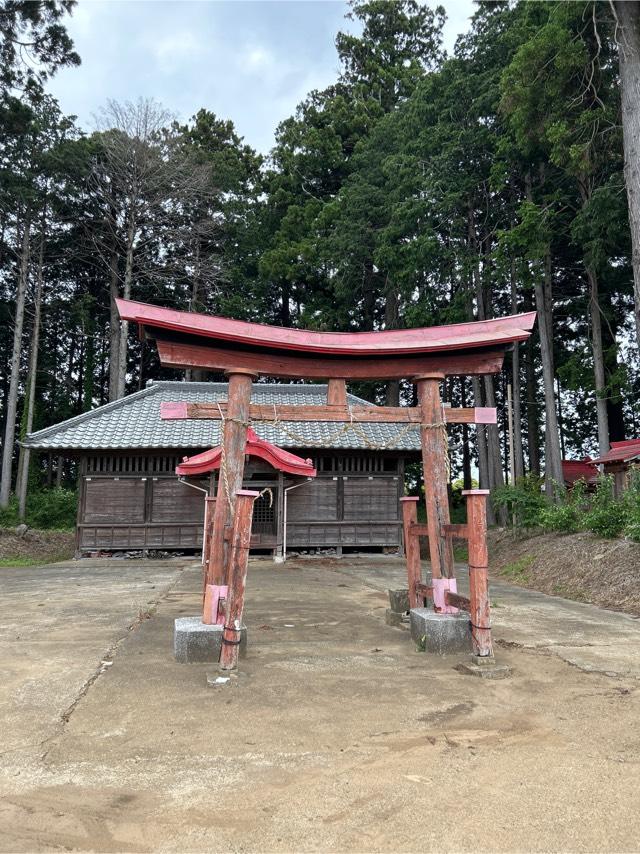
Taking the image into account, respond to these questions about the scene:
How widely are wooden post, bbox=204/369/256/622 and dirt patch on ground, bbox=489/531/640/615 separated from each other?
18.7 feet

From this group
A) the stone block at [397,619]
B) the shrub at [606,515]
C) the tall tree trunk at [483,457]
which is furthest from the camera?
the tall tree trunk at [483,457]

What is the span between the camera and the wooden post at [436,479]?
588 centimetres

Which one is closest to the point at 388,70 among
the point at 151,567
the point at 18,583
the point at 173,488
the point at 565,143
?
the point at 565,143

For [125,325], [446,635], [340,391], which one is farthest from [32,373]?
[446,635]

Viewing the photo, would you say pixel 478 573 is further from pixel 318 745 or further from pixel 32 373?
pixel 32 373

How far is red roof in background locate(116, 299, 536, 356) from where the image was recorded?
5.68 metres

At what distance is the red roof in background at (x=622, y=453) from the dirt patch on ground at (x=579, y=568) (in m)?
4.72

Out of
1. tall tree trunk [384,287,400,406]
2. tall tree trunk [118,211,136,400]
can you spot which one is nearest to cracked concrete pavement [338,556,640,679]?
tall tree trunk [384,287,400,406]

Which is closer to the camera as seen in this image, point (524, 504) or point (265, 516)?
point (524, 504)

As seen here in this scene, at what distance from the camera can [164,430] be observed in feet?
52.5

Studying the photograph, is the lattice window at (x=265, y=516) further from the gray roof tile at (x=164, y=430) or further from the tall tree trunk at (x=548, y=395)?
the tall tree trunk at (x=548, y=395)

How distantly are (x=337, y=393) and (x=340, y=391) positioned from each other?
57mm

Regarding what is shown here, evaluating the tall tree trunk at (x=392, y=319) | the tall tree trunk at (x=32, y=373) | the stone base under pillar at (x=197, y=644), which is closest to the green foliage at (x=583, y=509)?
the stone base under pillar at (x=197, y=644)

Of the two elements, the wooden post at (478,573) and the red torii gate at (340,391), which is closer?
the wooden post at (478,573)
